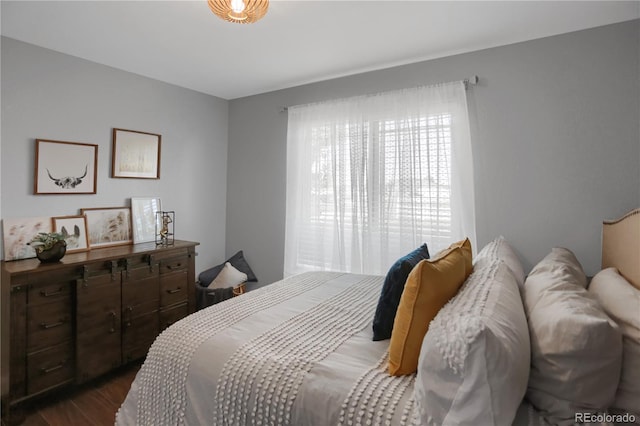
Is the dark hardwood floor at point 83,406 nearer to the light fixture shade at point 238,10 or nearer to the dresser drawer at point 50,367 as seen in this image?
the dresser drawer at point 50,367

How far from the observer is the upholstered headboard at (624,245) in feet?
5.23

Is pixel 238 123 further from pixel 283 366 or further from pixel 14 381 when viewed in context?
pixel 283 366

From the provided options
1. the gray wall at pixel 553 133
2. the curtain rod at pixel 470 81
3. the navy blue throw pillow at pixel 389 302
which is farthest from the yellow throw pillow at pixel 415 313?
the curtain rod at pixel 470 81

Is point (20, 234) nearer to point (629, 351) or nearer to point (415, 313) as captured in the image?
point (415, 313)

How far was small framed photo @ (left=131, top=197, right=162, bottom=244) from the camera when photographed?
325 centimetres

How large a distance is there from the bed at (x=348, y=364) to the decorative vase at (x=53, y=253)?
4.33ft

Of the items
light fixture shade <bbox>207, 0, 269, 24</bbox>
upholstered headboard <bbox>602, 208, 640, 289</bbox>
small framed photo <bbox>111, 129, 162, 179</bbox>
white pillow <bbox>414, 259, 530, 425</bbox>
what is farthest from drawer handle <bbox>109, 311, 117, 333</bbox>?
upholstered headboard <bbox>602, 208, 640, 289</bbox>

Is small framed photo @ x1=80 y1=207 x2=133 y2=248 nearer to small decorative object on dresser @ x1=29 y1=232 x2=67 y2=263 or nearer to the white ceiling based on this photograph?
small decorative object on dresser @ x1=29 y1=232 x2=67 y2=263

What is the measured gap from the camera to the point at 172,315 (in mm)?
3102

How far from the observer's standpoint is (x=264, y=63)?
3025 mm

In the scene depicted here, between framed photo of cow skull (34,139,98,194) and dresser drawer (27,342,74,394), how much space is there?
1.20 meters

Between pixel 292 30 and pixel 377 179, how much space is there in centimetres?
141

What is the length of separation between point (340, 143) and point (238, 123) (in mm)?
1460
